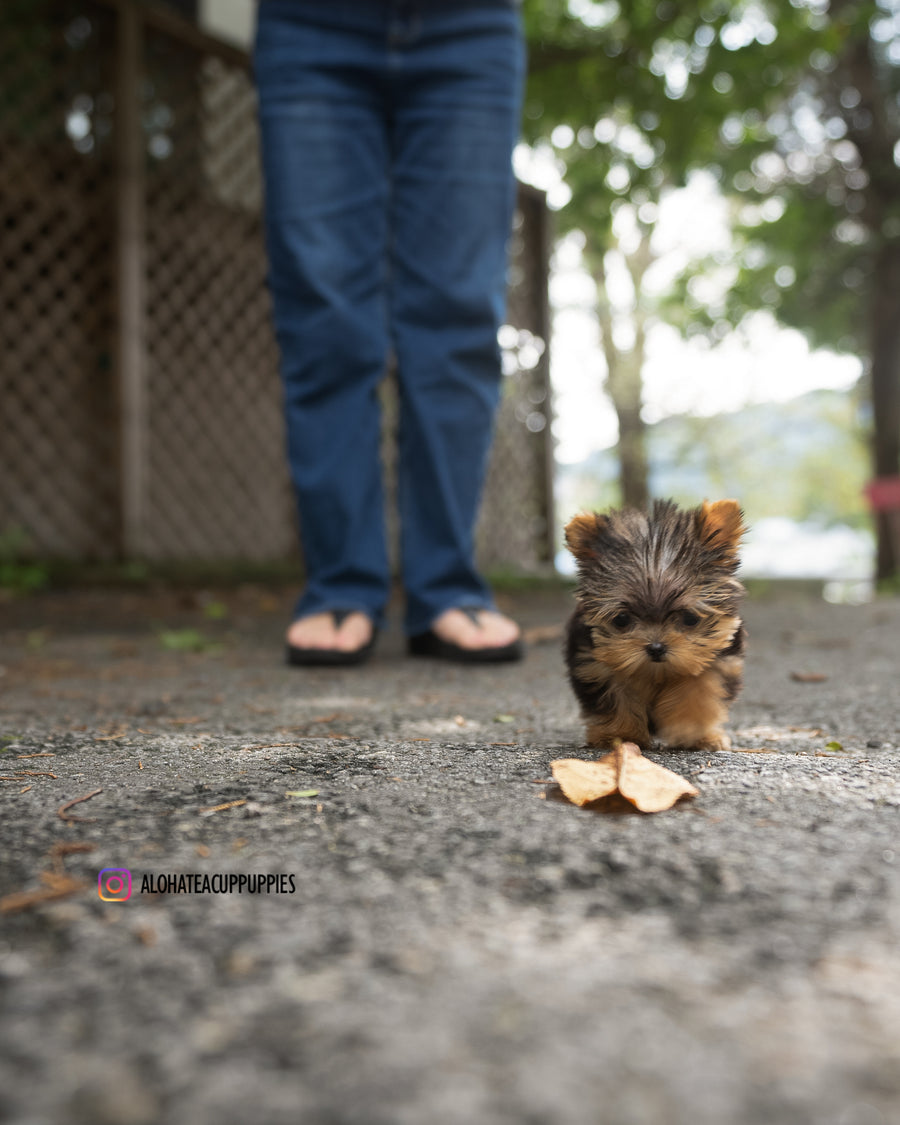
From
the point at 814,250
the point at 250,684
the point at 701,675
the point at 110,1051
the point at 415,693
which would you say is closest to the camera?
the point at 110,1051

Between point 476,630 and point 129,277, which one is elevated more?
point 129,277

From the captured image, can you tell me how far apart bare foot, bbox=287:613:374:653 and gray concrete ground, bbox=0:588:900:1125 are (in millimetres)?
946

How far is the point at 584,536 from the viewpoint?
1646 mm

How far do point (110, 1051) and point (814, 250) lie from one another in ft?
40.5

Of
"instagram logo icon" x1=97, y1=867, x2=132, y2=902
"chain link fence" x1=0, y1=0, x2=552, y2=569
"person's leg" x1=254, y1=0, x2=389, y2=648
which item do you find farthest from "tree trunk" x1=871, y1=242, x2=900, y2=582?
"instagram logo icon" x1=97, y1=867, x2=132, y2=902

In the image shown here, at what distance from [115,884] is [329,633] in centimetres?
170

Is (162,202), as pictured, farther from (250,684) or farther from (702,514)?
Answer: (702,514)

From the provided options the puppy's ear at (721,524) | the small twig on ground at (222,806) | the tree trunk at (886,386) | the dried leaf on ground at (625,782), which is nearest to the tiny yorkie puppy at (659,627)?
the puppy's ear at (721,524)

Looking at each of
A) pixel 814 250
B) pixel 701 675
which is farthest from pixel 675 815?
pixel 814 250

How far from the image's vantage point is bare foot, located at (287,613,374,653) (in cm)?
262

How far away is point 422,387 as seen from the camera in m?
2.79

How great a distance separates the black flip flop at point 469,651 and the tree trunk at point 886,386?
8.85 metres

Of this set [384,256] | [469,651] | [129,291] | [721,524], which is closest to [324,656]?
[469,651]

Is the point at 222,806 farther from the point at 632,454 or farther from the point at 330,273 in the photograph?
the point at 632,454
